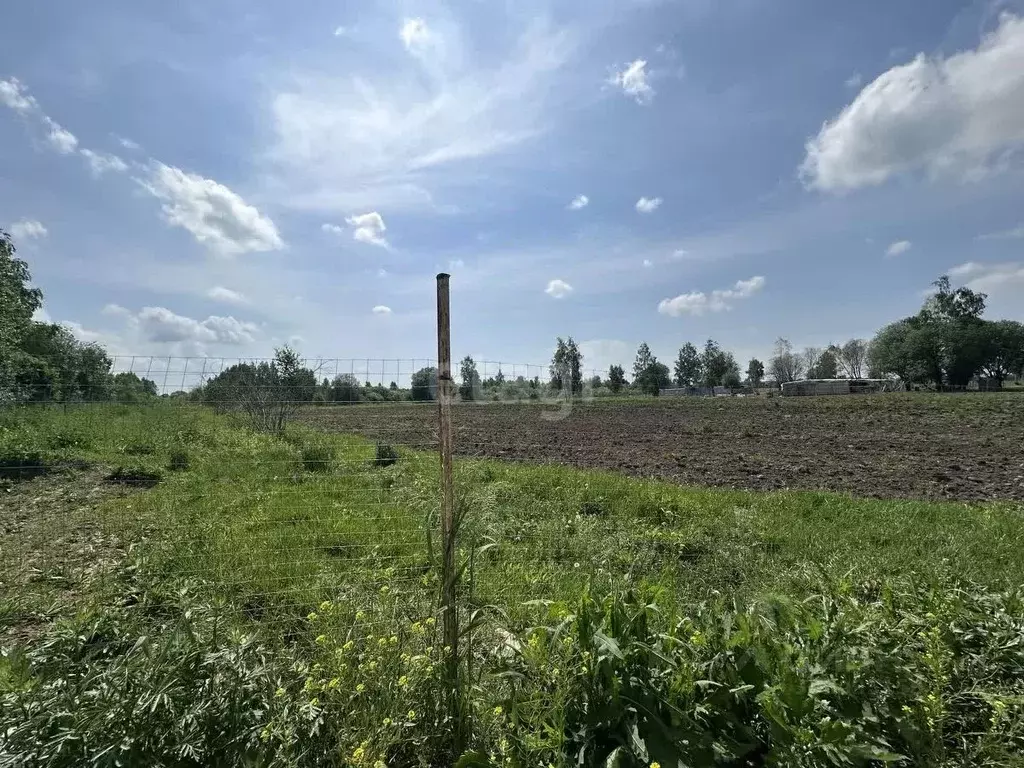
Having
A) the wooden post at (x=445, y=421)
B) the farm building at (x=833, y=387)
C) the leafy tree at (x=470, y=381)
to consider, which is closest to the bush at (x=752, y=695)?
the wooden post at (x=445, y=421)

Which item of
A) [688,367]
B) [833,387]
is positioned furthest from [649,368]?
[833,387]

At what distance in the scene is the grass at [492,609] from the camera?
5.74ft

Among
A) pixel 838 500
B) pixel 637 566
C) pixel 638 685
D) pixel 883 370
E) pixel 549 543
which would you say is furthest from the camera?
pixel 883 370

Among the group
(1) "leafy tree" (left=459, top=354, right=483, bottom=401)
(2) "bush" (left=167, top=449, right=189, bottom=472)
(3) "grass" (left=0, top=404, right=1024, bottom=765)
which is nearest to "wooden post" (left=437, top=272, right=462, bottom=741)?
(3) "grass" (left=0, top=404, right=1024, bottom=765)

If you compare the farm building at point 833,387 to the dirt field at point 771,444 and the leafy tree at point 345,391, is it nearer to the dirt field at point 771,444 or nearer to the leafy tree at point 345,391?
the dirt field at point 771,444

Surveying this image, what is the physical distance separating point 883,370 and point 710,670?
79.0 meters

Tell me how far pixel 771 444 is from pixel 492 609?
501 inches

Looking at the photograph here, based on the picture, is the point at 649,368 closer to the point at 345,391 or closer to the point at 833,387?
the point at 833,387

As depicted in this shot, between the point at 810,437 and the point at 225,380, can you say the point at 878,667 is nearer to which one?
the point at 225,380

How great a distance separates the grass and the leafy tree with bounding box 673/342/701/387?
283 ft

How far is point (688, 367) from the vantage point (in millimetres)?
89938

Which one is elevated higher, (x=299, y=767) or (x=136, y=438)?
(x=136, y=438)

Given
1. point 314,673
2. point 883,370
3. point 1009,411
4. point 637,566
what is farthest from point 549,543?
point 883,370

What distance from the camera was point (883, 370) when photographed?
213 ft
